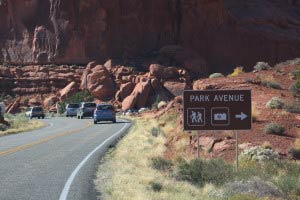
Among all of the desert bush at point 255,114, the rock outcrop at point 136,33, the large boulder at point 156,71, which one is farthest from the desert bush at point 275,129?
the rock outcrop at point 136,33

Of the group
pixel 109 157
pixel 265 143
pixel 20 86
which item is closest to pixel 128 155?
pixel 109 157

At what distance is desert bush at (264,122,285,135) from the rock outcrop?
211 feet

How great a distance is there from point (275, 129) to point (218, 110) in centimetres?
527

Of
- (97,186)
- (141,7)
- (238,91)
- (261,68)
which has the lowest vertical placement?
(97,186)

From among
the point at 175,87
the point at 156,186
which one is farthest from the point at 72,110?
the point at 156,186

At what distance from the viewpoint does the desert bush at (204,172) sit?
12734 millimetres

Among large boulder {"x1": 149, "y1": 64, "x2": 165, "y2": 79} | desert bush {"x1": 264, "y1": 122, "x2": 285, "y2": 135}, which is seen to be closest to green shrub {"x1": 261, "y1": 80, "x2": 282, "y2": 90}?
desert bush {"x1": 264, "y1": 122, "x2": 285, "y2": 135}

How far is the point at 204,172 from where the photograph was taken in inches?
519

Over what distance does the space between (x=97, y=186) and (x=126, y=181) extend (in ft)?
2.81

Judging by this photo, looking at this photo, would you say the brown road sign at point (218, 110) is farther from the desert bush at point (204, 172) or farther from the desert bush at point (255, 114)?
the desert bush at point (255, 114)

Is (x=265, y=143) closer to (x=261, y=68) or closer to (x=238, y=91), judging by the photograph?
(x=238, y=91)

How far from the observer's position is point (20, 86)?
268 feet

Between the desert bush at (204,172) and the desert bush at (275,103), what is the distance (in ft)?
25.3

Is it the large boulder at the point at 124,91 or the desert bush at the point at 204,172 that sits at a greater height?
the large boulder at the point at 124,91
